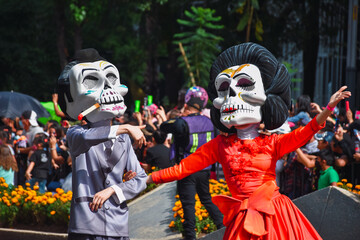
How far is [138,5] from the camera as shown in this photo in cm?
1908

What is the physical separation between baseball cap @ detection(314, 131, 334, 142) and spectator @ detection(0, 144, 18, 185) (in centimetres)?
496

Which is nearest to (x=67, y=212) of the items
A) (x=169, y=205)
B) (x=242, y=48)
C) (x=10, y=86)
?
(x=169, y=205)

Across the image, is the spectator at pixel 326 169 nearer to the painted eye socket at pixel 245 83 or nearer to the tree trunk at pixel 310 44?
the painted eye socket at pixel 245 83

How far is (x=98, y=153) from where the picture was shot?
5.38 meters

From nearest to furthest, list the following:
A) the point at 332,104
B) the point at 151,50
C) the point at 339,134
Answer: the point at 332,104
the point at 339,134
the point at 151,50

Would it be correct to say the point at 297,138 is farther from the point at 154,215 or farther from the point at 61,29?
the point at 61,29

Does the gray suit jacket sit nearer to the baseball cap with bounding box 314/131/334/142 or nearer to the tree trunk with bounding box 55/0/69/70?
the baseball cap with bounding box 314/131/334/142

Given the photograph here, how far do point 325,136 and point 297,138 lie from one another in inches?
152

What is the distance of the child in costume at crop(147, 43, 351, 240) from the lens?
5105 millimetres

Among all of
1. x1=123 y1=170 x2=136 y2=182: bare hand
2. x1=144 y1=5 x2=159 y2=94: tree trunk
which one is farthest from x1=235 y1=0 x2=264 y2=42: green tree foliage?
x1=123 y1=170 x2=136 y2=182: bare hand

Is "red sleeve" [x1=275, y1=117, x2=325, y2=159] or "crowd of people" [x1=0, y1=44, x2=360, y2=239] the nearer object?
"red sleeve" [x1=275, y1=117, x2=325, y2=159]

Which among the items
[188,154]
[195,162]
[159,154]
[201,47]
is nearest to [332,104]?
[195,162]


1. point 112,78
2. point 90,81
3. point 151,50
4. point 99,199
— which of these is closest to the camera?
point 99,199

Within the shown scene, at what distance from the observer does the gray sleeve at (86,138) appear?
17.2ft
